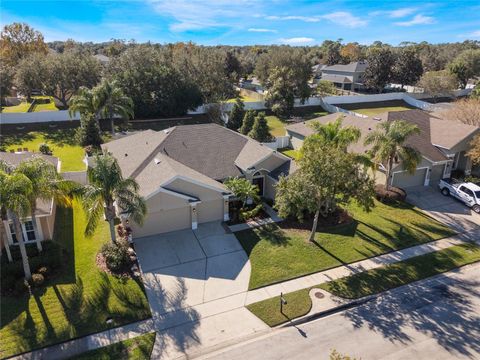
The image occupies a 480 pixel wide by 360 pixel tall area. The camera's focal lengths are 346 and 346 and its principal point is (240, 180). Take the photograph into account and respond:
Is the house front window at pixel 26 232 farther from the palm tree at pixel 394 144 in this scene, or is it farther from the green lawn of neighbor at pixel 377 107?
the green lawn of neighbor at pixel 377 107

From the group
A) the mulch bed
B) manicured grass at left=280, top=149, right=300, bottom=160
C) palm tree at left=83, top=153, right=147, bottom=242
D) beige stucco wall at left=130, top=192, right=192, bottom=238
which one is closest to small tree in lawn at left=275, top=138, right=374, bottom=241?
the mulch bed

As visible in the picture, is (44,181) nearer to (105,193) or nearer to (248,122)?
(105,193)

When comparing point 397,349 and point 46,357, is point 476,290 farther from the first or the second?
point 46,357

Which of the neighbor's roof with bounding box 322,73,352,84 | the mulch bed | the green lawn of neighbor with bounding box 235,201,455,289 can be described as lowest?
the green lawn of neighbor with bounding box 235,201,455,289

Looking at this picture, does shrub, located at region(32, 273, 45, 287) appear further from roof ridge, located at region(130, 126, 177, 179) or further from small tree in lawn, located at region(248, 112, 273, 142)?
small tree in lawn, located at region(248, 112, 273, 142)

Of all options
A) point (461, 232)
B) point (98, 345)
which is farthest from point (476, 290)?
point (98, 345)
